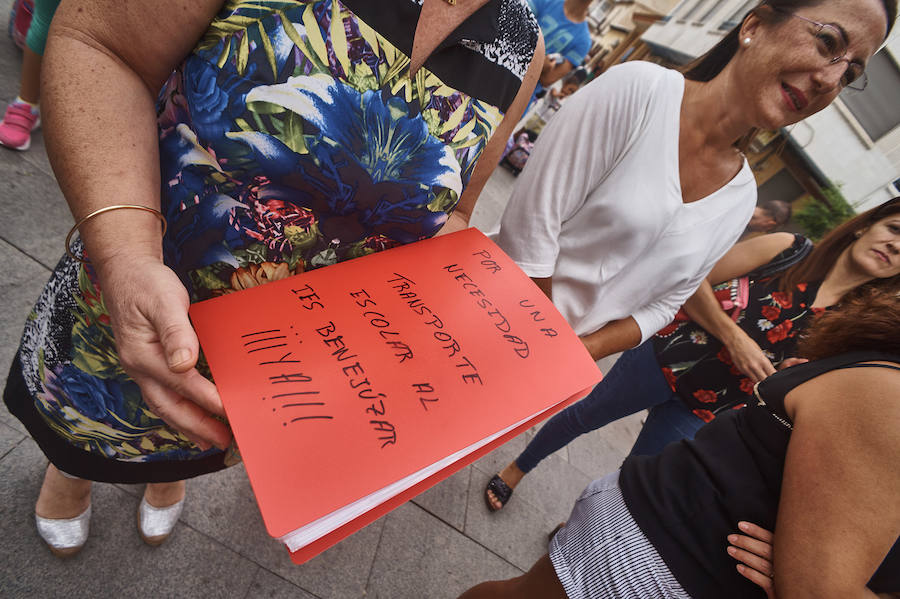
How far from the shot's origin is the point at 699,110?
116 cm

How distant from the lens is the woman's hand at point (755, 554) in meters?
0.84

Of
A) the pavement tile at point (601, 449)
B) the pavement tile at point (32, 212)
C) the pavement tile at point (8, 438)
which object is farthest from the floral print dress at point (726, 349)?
the pavement tile at point (32, 212)

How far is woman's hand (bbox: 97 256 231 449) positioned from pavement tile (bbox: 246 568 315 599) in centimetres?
127

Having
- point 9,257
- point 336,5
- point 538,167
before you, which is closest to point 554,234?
point 538,167

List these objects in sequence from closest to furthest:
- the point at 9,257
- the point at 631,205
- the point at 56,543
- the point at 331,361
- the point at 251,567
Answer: the point at 331,361 < the point at 631,205 < the point at 56,543 < the point at 251,567 < the point at 9,257

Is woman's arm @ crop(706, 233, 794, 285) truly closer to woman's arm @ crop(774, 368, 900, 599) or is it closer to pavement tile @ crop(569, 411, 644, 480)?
woman's arm @ crop(774, 368, 900, 599)

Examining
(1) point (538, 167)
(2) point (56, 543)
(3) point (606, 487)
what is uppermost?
(2) point (56, 543)

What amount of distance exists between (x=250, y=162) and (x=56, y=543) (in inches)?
59.8

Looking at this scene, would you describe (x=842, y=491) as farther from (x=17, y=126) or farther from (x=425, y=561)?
(x=17, y=126)

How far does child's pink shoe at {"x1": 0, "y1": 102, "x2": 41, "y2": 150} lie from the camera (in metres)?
2.11

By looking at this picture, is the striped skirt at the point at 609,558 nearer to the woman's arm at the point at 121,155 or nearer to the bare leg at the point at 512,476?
the woman's arm at the point at 121,155

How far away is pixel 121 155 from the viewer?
623 millimetres

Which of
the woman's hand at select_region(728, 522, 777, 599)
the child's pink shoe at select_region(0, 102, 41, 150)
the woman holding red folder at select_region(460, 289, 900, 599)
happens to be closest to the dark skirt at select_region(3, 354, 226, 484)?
the woman holding red folder at select_region(460, 289, 900, 599)

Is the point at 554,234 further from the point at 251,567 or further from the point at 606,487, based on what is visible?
the point at 251,567
